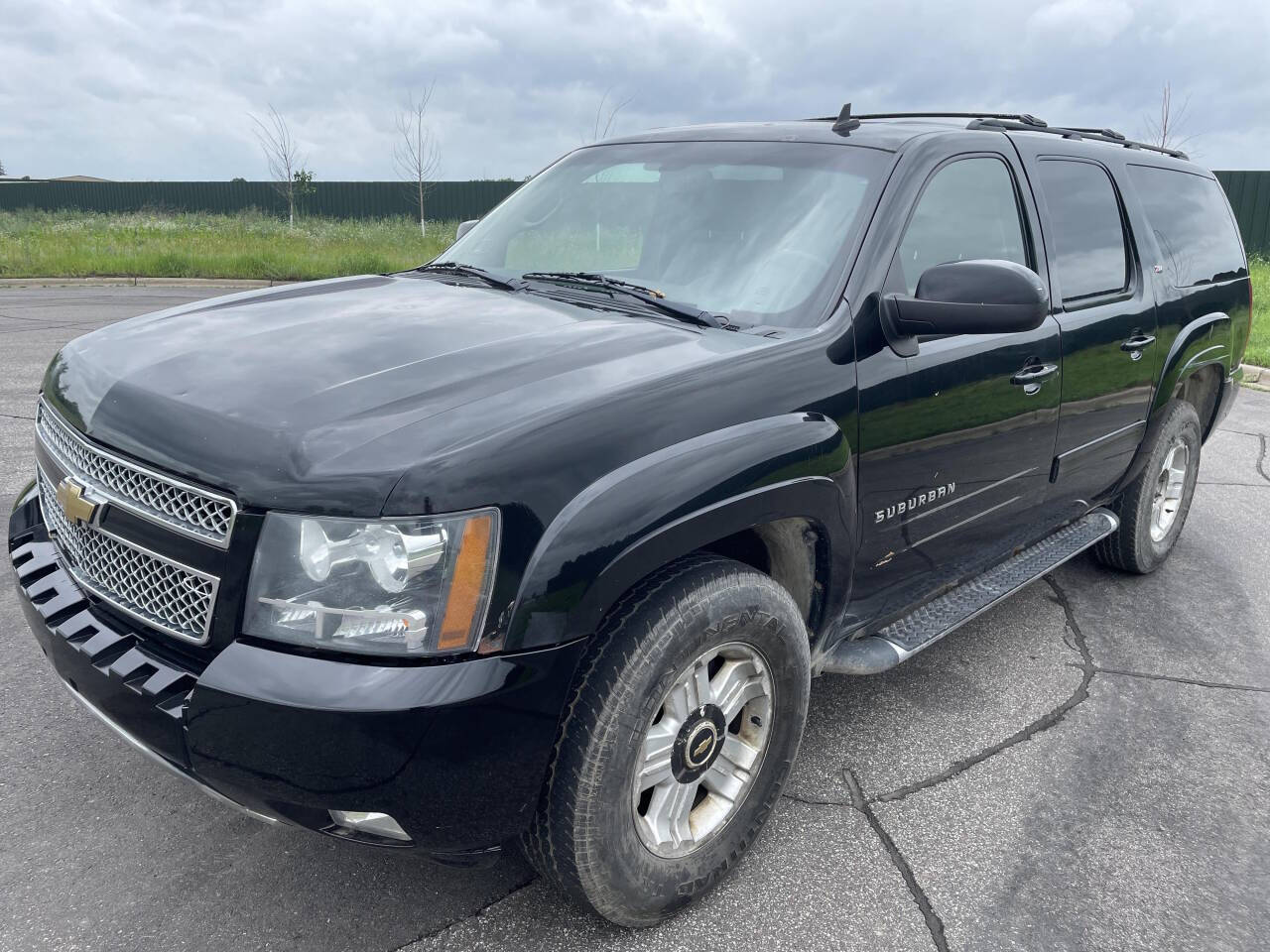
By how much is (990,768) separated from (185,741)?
7.78ft

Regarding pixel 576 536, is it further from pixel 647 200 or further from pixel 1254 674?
pixel 1254 674

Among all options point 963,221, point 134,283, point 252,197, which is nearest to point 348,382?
point 963,221

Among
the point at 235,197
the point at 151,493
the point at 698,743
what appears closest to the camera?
the point at 151,493

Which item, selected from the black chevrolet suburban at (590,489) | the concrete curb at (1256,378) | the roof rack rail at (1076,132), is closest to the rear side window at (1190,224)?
the roof rack rail at (1076,132)

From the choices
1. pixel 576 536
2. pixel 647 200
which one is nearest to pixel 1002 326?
pixel 647 200

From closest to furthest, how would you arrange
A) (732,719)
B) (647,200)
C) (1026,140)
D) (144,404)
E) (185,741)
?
(185,741), (144,404), (732,719), (647,200), (1026,140)

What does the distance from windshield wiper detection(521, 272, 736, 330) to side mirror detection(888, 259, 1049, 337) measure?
1.69 ft

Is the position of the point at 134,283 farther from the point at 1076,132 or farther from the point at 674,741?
the point at 674,741

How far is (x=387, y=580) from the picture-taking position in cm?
192

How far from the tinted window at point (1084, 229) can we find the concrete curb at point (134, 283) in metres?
15.0

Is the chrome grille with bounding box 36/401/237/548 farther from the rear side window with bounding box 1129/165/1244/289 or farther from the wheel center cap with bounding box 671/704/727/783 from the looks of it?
the rear side window with bounding box 1129/165/1244/289

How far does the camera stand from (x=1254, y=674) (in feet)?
12.8

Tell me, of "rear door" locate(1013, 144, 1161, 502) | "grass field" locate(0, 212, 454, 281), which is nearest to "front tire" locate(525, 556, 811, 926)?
"rear door" locate(1013, 144, 1161, 502)

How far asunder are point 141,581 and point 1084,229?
346cm
